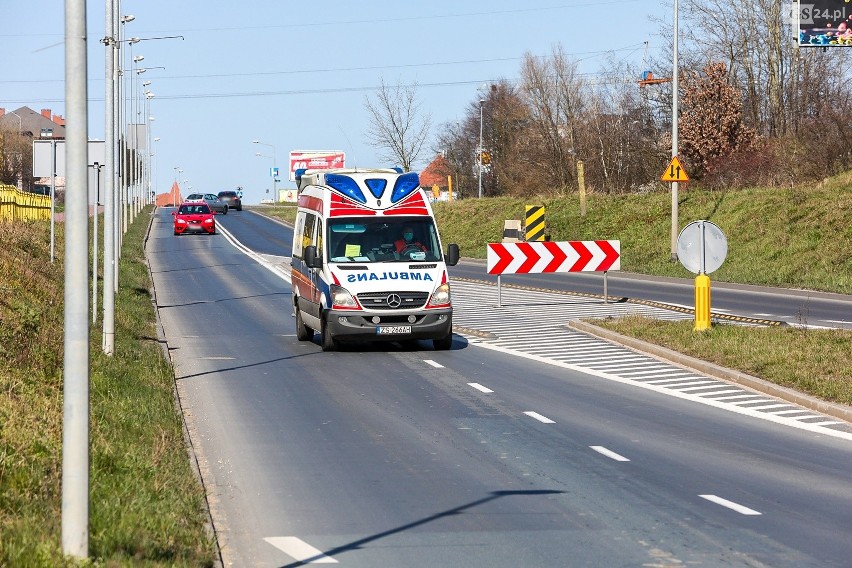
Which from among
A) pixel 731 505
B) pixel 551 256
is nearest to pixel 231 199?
pixel 551 256

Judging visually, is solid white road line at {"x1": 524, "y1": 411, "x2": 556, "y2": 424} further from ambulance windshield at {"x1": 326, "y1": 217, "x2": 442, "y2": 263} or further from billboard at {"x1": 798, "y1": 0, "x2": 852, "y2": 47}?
billboard at {"x1": 798, "y1": 0, "x2": 852, "y2": 47}

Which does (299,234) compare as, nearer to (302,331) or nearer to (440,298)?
(302,331)

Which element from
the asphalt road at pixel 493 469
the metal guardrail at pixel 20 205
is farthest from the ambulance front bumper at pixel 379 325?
the metal guardrail at pixel 20 205

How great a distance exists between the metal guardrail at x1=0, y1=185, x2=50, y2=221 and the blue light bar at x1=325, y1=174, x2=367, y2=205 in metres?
21.6

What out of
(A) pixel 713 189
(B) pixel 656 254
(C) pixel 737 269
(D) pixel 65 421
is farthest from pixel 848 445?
(A) pixel 713 189

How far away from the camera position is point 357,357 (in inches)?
769

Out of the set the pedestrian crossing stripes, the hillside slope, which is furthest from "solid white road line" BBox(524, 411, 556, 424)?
the hillside slope

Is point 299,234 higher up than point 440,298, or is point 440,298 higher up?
point 299,234

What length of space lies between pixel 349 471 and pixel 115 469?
2048 mm

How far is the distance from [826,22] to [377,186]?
20126mm

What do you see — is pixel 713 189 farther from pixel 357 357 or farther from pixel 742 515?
pixel 742 515

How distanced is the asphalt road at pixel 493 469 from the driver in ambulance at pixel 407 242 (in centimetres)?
201

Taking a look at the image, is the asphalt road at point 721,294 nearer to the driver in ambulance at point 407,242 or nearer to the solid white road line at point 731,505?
A: the driver in ambulance at point 407,242

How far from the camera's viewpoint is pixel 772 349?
17.9 meters
